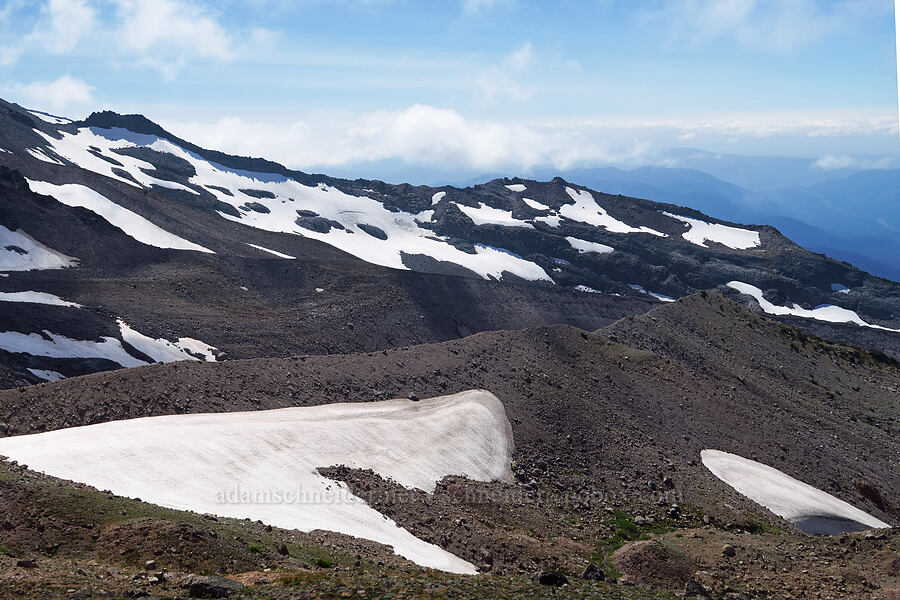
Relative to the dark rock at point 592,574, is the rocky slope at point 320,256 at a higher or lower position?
higher

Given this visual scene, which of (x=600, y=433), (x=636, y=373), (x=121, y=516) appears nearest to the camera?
(x=121, y=516)

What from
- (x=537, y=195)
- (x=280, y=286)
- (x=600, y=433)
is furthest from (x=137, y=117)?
(x=600, y=433)

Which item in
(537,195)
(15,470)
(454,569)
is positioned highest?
(537,195)

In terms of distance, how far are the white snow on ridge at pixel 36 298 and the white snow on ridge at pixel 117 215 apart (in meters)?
28.3

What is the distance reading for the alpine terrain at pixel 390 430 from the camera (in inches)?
914

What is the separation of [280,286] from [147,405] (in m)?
50.6

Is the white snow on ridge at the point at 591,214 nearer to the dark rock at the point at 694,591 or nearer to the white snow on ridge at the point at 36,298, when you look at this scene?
the white snow on ridge at the point at 36,298

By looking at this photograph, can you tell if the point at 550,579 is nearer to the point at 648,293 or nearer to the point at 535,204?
the point at 648,293

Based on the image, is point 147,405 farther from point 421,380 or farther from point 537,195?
point 537,195

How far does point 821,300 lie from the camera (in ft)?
454

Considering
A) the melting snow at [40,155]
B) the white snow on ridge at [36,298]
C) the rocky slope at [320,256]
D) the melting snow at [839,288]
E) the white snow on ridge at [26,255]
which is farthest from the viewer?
the melting snow at [839,288]

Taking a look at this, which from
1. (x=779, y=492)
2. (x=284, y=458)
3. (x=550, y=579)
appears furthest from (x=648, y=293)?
(x=550, y=579)

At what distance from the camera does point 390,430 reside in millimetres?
41500

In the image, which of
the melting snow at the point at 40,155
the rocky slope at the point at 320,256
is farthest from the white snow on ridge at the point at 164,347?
the melting snow at the point at 40,155
